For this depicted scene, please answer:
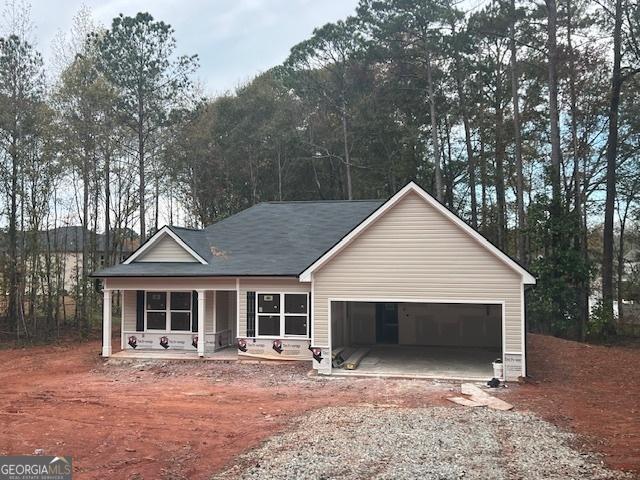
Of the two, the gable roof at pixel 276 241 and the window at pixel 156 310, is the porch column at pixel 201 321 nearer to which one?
the gable roof at pixel 276 241

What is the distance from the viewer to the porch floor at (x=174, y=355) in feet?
48.9

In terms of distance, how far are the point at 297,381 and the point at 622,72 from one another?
17.1m

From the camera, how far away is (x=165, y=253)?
16.1 metres

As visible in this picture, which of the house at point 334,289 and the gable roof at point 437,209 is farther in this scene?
the house at point 334,289

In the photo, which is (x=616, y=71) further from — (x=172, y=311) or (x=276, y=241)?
(x=172, y=311)

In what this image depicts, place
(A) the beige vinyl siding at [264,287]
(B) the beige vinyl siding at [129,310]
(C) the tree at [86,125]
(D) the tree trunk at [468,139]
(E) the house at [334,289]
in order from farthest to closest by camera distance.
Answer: (D) the tree trunk at [468,139] < (C) the tree at [86,125] < (B) the beige vinyl siding at [129,310] < (A) the beige vinyl siding at [264,287] < (E) the house at [334,289]

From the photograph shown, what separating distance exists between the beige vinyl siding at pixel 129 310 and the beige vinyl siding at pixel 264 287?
3.73 m

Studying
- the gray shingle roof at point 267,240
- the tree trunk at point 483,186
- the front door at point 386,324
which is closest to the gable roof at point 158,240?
the gray shingle roof at point 267,240

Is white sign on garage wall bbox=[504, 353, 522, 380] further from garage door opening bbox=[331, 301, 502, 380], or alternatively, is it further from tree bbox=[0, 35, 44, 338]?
tree bbox=[0, 35, 44, 338]

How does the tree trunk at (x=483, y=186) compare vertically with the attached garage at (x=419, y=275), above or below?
above

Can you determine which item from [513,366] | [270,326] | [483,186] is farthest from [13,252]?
[483,186]

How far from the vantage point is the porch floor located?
1490 cm

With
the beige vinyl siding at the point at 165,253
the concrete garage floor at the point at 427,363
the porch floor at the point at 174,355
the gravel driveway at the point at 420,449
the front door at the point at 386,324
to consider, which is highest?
the beige vinyl siding at the point at 165,253

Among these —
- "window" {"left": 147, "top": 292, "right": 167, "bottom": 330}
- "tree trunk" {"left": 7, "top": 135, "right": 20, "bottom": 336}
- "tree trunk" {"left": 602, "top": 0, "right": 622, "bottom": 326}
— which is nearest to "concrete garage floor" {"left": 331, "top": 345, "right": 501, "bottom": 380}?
"window" {"left": 147, "top": 292, "right": 167, "bottom": 330}
